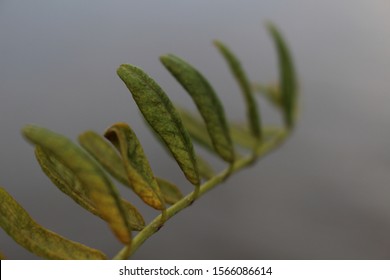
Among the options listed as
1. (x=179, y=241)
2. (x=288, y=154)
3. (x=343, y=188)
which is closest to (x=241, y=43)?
(x=288, y=154)

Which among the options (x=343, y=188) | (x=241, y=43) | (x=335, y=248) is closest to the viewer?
(x=335, y=248)

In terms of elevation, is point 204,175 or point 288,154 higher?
point 204,175

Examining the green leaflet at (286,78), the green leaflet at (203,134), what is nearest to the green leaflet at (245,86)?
the green leaflet at (203,134)

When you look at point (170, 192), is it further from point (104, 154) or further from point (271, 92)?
point (271, 92)

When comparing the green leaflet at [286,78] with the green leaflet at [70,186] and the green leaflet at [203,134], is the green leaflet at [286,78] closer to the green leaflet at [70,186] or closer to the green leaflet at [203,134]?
the green leaflet at [203,134]

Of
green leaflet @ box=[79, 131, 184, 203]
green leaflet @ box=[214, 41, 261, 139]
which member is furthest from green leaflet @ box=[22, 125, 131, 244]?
green leaflet @ box=[214, 41, 261, 139]

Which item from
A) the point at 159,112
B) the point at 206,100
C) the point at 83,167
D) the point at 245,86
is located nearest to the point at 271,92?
the point at 245,86
